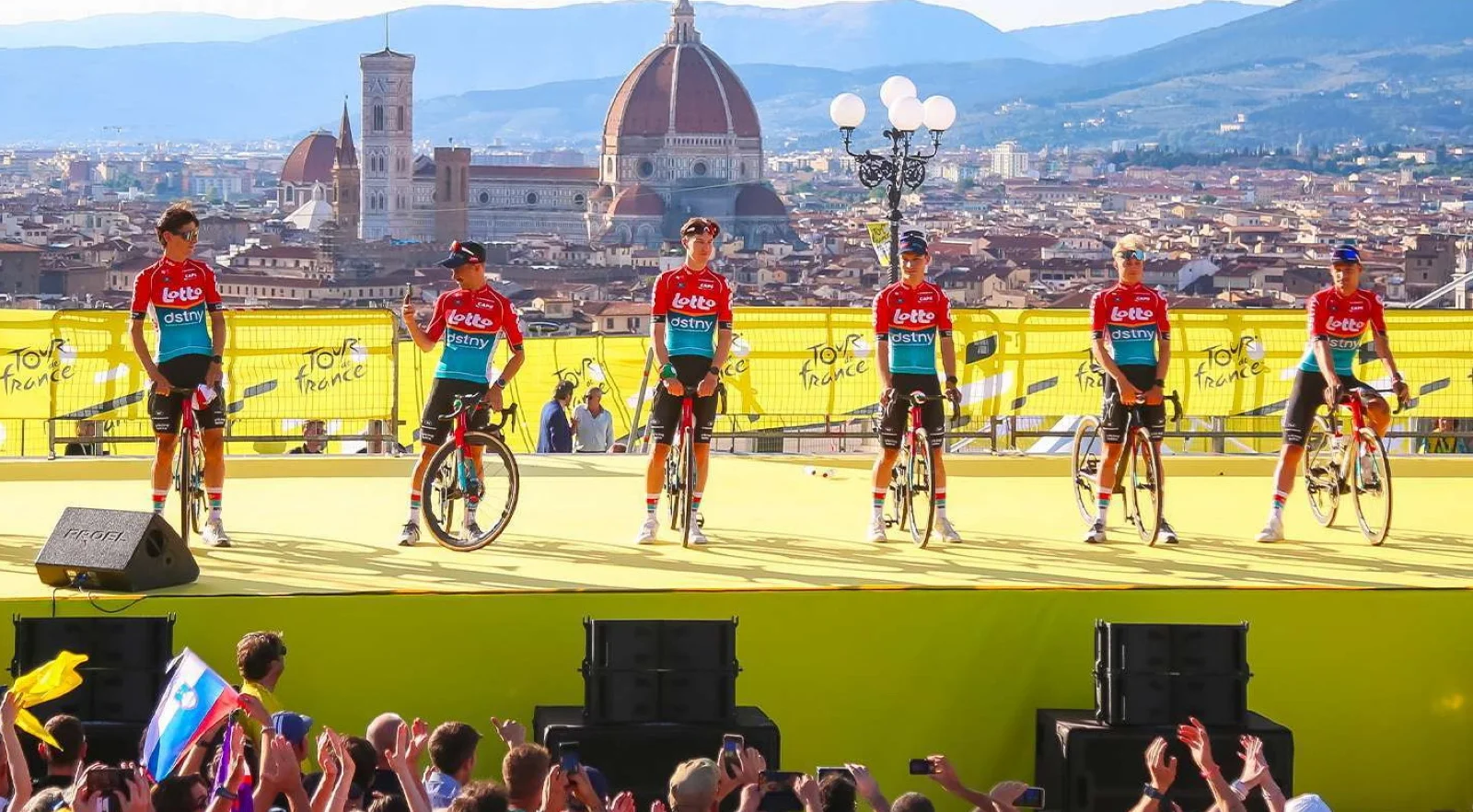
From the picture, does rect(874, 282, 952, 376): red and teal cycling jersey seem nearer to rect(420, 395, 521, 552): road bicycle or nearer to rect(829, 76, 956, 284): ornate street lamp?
rect(420, 395, 521, 552): road bicycle

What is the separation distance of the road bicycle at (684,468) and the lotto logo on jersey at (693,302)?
0.30m

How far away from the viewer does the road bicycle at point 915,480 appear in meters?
7.96

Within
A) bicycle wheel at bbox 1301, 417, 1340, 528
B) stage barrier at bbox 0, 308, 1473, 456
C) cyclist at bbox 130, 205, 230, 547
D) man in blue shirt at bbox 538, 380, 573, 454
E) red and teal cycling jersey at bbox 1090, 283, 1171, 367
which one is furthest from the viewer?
man in blue shirt at bbox 538, 380, 573, 454

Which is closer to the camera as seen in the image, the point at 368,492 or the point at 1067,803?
the point at 1067,803

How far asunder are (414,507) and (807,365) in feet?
13.1

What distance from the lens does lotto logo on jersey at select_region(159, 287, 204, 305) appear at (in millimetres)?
7508

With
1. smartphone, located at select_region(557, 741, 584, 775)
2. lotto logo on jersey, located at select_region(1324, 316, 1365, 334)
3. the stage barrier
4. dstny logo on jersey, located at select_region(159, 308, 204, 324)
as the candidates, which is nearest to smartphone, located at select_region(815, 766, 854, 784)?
smartphone, located at select_region(557, 741, 584, 775)

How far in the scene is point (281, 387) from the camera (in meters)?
11.2

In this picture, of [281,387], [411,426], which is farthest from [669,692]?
[411,426]

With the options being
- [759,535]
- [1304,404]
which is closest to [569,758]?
[759,535]

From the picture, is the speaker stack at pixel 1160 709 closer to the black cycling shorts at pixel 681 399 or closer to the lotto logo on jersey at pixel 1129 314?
the lotto logo on jersey at pixel 1129 314

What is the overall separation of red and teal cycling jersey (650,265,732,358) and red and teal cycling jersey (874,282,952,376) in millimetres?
608

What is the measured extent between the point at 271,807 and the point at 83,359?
21.1 feet

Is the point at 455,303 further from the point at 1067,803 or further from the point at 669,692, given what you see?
the point at 1067,803
